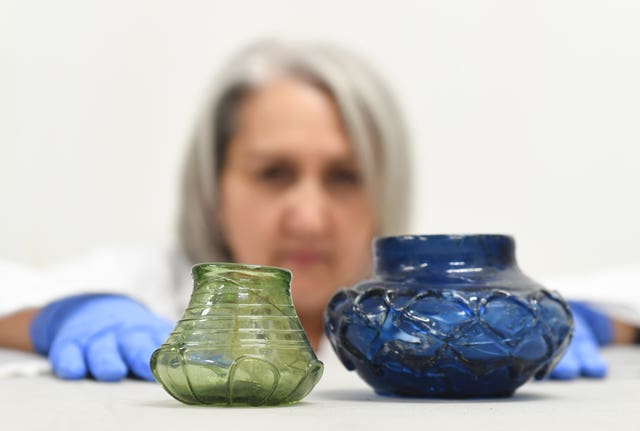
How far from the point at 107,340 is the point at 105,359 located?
31mm

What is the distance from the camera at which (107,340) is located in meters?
0.61

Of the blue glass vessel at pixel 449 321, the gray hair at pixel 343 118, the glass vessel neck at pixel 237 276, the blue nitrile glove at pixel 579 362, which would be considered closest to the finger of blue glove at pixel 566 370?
the blue nitrile glove at pixel 579 362

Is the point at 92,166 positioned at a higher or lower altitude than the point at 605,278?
higher

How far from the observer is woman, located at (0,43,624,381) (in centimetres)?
108

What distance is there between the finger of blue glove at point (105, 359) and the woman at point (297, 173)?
37 cm

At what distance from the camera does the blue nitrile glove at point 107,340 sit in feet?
1.91

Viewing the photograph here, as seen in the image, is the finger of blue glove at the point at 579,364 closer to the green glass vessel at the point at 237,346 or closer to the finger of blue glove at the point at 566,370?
the finger of blue glove at the point at 566,370

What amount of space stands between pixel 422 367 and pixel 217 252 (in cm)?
87

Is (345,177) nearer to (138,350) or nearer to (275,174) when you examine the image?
(275,174)

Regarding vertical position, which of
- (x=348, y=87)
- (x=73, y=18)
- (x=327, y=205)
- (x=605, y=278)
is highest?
(x=73, y=18)

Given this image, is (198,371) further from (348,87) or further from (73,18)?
(73,18)

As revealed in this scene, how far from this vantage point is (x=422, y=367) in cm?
41

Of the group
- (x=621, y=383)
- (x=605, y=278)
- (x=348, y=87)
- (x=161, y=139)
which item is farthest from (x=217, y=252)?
(x=621, y=383)

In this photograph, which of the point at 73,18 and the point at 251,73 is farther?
the point at 73,18
